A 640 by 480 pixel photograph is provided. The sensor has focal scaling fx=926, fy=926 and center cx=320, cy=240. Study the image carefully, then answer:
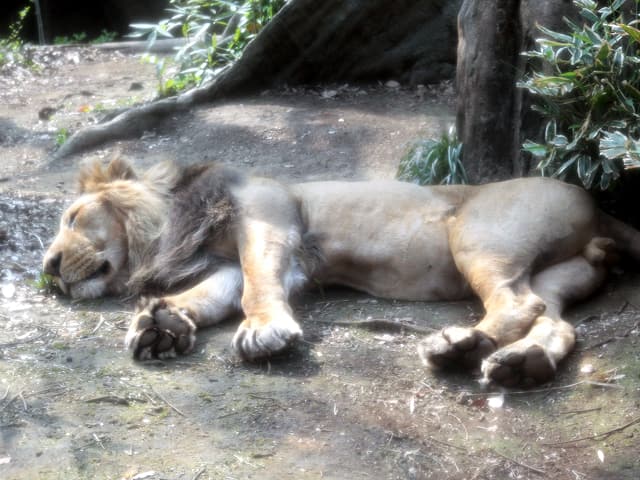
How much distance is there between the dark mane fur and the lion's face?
16 centimetres

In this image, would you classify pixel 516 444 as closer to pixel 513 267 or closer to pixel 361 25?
pixel 513 267

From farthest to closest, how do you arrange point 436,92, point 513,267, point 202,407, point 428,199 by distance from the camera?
point 436,92
point 428,199
point 513,267
point 202,407

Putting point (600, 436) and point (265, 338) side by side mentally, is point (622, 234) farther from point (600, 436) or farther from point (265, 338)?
point (265, 338)

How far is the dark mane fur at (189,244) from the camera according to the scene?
440cm

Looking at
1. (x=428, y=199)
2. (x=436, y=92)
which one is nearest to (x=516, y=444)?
(x=428, y=199)

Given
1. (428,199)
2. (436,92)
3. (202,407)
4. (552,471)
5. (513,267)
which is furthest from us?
(436,92)

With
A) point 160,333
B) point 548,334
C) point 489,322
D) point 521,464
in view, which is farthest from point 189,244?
point 521,464

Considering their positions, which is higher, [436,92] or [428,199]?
[428,199]

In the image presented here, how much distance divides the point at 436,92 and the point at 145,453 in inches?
228

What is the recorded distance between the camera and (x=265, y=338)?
3598 millimetres

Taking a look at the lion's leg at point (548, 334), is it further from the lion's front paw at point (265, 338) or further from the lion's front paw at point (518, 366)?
the lion's front paw at point (265, 338)

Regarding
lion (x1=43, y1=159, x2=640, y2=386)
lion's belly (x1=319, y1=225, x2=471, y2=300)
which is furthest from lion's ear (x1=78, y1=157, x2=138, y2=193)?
lion's belly (x1=319, y1=225, x2=471, y2=300)

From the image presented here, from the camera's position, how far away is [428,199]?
14.4 feet

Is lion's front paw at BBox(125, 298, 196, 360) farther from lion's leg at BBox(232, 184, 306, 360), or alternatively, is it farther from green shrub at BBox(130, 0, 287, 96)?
green shrub at BBox(130, 0, 287, 96)
